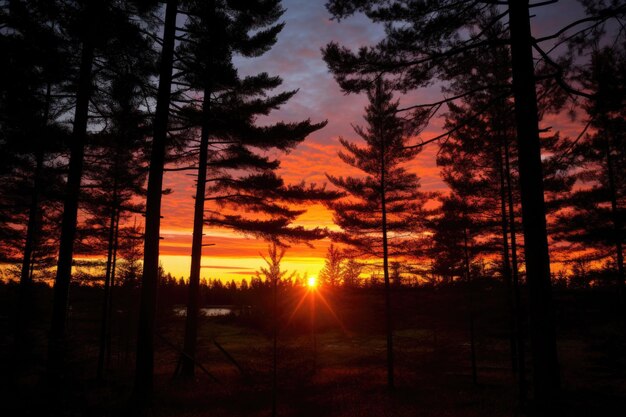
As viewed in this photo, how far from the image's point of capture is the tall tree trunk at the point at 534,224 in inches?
242

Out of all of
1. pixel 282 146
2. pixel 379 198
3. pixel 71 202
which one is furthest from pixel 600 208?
pixel 71 202

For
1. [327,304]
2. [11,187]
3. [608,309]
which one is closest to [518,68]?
[11,187]

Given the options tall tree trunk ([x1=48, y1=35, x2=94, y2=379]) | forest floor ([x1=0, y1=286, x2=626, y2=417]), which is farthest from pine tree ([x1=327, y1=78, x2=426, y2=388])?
tall tree trunk ([x1=48, y1=35, x2=94, y2=379])

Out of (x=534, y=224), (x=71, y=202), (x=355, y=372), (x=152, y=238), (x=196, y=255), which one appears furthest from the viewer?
(x=355, y=372)

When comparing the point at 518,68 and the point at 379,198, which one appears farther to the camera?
the point at 379,198

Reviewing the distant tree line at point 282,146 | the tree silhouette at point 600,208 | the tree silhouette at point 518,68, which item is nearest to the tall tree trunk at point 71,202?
the distant tree line at point 282,146

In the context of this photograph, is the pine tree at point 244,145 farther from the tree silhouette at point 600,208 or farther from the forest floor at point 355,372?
the tree silhouette at point 600,208

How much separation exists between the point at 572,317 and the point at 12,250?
38516 millimetres

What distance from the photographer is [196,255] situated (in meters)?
13.8

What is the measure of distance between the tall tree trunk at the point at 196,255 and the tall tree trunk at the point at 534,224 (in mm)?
10231

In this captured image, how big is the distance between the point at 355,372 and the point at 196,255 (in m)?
11.8

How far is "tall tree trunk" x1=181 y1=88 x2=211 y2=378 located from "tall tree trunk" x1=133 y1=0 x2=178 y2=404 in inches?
117

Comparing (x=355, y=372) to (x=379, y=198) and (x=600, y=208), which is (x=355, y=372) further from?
(x=600, y=208)

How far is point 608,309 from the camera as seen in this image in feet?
82.0
